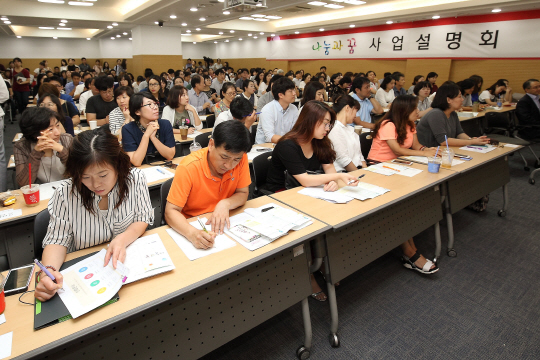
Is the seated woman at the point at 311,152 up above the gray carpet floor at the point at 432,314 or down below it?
above

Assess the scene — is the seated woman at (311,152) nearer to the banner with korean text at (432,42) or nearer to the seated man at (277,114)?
the seated man at (277,114)

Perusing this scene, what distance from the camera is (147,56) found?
11.4 meters

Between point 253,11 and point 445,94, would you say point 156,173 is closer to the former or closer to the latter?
point 445,94

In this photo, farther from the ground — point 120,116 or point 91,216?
point 120,116

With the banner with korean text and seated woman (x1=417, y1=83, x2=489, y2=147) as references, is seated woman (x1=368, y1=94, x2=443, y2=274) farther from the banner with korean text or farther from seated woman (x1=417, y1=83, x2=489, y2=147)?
the banner with korean text

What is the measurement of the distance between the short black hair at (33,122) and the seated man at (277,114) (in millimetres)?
2207

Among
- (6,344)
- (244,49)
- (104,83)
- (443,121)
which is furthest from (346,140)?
(244,49)

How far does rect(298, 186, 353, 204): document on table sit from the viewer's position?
2.05m

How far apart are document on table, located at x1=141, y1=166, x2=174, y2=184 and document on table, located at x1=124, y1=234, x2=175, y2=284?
3.25 feet

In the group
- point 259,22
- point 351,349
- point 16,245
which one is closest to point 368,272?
point 351,349

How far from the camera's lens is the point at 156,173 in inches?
103

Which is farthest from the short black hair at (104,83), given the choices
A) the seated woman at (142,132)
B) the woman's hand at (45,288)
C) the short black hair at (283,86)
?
the woman's hand at (45,288)

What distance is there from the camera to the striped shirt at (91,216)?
4.71 ft

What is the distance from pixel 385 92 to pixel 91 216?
261 inches
